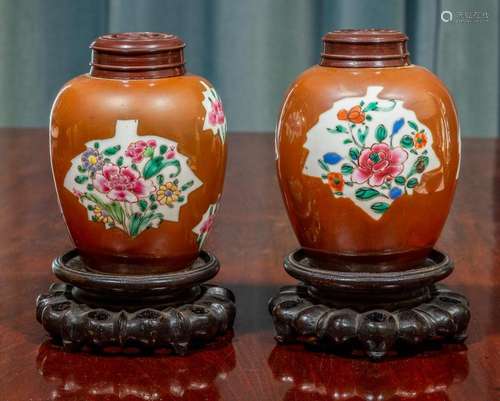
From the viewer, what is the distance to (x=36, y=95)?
223 cm

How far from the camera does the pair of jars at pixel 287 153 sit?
829 mm

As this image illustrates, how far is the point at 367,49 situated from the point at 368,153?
0.08 meters

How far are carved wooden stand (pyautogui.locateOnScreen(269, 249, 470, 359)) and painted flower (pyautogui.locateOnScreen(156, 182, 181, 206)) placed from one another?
0.36ft

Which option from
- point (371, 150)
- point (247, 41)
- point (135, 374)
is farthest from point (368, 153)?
point (247, 41)

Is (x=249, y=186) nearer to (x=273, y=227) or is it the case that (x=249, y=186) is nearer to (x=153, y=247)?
(x=273, y=227)

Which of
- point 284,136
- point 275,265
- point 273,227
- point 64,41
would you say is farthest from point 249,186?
point 64,41

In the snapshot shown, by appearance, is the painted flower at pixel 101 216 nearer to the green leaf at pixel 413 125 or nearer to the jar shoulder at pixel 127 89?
the jar shoulder at pixel 127 89

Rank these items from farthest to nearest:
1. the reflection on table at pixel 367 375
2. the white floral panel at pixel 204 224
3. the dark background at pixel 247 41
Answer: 1. the dark background at pixel 247 41
2. the white floral panel at pixel 204 224
3. the reflection on table at pixel 367 375

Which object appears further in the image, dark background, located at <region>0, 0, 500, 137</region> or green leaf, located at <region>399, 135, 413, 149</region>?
dark background, located at <region>0, 0, 500, 137</region>

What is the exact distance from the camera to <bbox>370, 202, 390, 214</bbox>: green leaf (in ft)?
2.75

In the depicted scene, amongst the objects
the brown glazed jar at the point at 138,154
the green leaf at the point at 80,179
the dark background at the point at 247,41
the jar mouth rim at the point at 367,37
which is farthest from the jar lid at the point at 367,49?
the dark background at the point at 247,41

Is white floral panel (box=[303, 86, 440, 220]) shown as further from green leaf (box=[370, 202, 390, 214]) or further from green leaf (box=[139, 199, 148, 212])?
green leaf (box=[139, 199, 148, 212])

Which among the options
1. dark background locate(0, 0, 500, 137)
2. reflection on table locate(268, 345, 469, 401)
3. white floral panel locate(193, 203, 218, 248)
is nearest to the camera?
reflection on table locate(268, 345, 469, 401)

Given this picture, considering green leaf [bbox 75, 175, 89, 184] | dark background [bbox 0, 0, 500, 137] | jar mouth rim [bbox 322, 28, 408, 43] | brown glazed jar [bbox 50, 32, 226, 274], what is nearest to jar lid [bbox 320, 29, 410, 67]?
jar mouth rim [bbox 322, 28, 408, 43]
